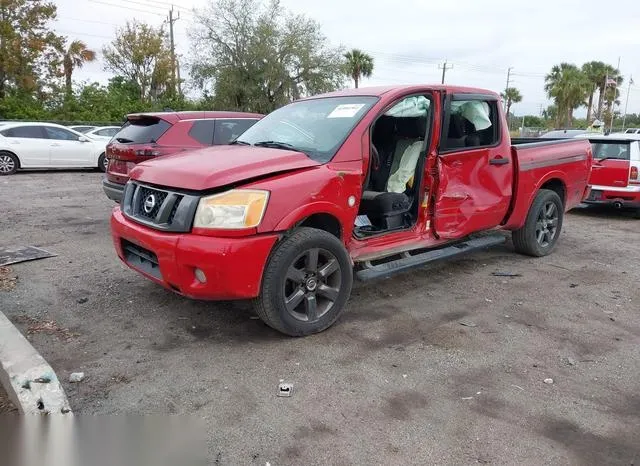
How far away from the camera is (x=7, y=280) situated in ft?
16.8

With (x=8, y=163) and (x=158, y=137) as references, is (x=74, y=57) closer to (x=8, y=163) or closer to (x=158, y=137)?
(x=8, y=163)

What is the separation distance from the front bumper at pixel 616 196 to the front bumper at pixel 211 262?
7.56 meters

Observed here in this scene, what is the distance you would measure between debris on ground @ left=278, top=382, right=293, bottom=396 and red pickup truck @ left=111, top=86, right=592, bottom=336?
579mm

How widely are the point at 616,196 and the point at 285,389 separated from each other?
324 inches

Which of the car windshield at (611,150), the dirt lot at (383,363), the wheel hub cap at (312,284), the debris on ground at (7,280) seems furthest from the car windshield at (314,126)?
the car windshield at (611,150)

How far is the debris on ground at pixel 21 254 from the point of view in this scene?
583cm

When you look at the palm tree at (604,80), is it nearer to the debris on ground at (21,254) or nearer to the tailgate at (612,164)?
the tailgate at (612,164)

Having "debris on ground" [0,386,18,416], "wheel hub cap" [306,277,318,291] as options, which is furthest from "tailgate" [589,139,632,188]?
"debris on ground" [0,386,18,416]

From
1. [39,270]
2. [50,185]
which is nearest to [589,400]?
[39,270]

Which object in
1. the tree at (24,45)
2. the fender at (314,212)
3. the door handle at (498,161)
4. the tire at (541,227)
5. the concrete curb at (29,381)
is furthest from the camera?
the tree at (24,45)

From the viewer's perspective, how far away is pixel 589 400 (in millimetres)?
3164

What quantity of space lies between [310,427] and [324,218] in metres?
1.71

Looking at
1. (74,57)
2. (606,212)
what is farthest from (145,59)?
(606,212)

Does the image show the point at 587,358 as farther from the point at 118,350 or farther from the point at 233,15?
the point at 233,15
